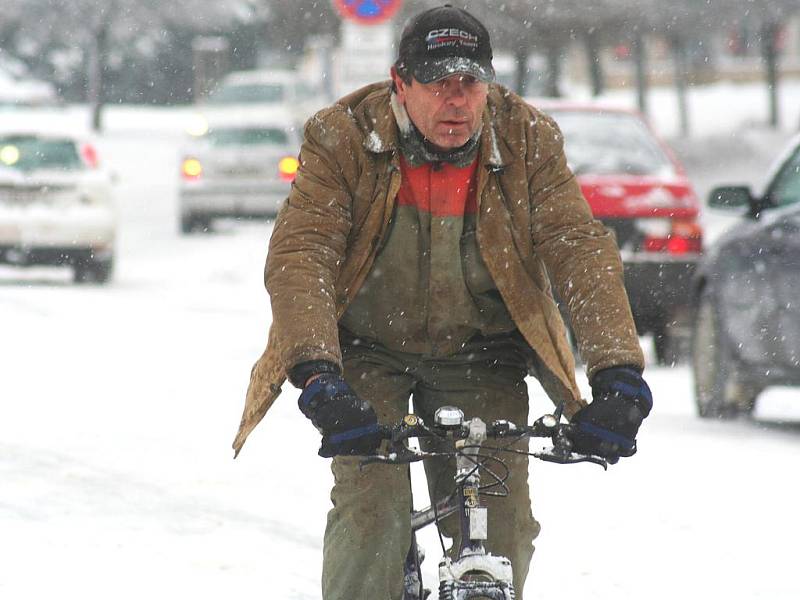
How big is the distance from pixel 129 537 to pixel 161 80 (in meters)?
62.9

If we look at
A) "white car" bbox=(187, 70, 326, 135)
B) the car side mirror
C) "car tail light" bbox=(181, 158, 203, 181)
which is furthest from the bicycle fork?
"white car" bbox=(187, 70, 326, 135)

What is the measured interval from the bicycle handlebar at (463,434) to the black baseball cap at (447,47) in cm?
72

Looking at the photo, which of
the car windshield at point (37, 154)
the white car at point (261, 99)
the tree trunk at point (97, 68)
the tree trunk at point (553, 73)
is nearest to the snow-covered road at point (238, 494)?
the car windshield at point (37, 154)

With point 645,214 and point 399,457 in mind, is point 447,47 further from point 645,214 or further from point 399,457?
point 645,214

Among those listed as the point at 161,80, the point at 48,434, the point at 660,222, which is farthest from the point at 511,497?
the point at 161,80

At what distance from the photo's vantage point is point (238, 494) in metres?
7.49

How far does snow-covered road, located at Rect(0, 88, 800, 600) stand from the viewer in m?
6.18

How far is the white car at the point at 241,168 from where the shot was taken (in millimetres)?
23875

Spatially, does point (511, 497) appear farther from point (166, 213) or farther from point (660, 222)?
point (166, 213)

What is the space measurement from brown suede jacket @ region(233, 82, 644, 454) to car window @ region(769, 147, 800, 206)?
555 cm

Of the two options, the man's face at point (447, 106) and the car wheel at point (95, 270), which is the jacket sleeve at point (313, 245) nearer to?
the man's face at point (447, 106)

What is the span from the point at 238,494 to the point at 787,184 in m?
3.56

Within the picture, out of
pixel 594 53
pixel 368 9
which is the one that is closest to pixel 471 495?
pixel 368 9

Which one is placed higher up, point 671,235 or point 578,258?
point 671,235
